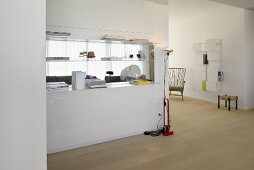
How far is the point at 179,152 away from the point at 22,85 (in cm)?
240

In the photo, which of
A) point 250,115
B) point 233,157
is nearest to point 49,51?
point 233,157

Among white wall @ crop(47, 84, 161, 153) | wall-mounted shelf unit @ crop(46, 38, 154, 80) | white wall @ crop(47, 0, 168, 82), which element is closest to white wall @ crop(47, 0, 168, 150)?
white wall @ crop(47, 0, 168, 82)

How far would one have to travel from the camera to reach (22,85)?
173 cm

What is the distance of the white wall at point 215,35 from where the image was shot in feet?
20.0

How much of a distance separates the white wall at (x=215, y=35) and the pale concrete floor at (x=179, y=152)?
6.40ft

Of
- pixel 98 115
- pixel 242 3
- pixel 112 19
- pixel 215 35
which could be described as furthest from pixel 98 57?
pixel 215 35

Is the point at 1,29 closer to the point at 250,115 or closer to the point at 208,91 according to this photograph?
the point at 250,115

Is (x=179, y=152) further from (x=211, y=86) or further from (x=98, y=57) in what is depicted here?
(x=211, y=86)

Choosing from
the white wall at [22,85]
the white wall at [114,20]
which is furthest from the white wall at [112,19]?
the white wall at [22,85]

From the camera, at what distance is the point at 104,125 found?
362 cm

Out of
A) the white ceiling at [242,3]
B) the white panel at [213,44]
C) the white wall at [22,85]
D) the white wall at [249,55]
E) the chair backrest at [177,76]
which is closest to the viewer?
the white wall at [22,85]

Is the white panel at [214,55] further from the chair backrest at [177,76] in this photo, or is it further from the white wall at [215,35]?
the chair backrest at [177,76]

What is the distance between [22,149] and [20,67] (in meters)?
0.66

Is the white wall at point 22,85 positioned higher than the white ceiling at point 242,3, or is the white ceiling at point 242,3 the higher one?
the white ceiling at point 242,3
